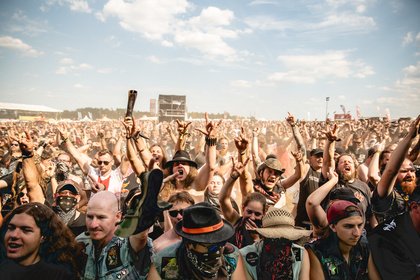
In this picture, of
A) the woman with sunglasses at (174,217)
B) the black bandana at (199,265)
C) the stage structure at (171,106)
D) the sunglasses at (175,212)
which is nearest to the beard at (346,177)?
the woman with sunglasses at (174,217)

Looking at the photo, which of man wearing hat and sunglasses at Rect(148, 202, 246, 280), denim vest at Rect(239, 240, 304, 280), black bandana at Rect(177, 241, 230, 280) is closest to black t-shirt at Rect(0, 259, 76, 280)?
man wearing hat and sunglasses at Rect(148, 202, 246, 280)

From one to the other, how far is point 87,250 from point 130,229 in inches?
24.7

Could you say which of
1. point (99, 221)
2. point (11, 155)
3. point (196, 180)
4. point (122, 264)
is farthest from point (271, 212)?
point (11, 155)

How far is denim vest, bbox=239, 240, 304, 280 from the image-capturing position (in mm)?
2266

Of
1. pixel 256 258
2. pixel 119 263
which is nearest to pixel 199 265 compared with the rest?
pixel 256 258

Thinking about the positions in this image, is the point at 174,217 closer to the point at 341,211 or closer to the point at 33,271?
the point at 33,271

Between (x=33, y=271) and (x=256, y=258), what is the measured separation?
158cm

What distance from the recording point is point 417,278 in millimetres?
2432

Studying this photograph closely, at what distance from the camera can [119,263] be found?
225 cm

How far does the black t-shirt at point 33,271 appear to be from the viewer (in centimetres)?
208

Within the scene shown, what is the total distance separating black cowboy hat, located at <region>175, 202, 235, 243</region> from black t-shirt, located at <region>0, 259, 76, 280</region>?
34.2 inches

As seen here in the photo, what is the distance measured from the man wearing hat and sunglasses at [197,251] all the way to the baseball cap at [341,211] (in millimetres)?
957

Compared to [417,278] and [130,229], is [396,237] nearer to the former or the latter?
[417,278]

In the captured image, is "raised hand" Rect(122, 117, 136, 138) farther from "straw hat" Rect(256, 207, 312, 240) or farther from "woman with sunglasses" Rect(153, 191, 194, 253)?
"straw hat" Rect(256, 207, 312, 240)
